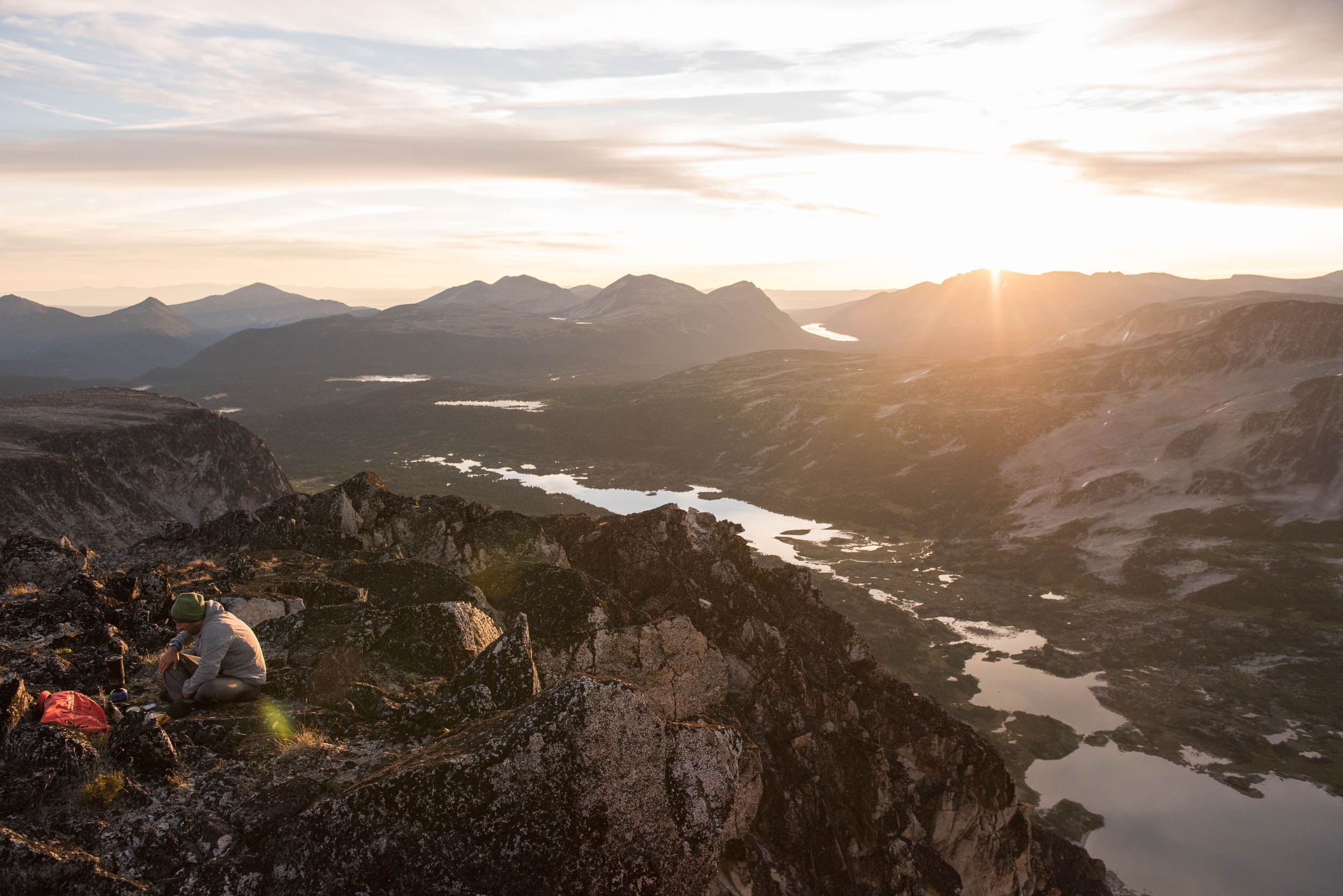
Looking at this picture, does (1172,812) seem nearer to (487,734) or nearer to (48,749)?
(487,734)

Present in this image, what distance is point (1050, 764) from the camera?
54031 mm

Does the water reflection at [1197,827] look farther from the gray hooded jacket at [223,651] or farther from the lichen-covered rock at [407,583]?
the gray hooded jacket at [223,651]

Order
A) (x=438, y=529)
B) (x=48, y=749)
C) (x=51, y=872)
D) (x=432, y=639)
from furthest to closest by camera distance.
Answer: (x=438, y=529) < (x=432, y=639) < (x=48, y=749) < (x=51, y=872)

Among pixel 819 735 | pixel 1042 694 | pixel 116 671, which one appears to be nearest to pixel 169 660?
pixel 116 671

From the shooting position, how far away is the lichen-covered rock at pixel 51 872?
9719 mm

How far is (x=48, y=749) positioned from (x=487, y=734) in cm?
646

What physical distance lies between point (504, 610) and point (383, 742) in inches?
425

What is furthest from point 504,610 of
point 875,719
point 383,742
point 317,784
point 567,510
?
point 567,510

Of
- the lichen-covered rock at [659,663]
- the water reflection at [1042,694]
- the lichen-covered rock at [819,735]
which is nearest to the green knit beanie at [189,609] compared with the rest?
the lichen-covered rock at [659,663]

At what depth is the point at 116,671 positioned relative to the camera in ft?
53.4

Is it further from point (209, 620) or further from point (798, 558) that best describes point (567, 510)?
point (209, 620)

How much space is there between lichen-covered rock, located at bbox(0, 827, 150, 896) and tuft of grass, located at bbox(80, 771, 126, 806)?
895 mm

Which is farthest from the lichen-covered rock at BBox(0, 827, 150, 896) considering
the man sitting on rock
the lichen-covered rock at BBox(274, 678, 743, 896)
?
the man sitting on rock

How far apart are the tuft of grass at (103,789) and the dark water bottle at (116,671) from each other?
547 cm
